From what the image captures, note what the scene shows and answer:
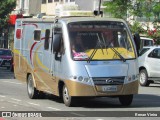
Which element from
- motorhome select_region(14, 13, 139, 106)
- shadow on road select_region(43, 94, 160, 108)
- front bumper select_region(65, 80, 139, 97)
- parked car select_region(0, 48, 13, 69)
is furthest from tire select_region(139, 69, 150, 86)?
parked car select_region(0, 48, 13, 69)

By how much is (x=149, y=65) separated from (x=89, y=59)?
1138 cm

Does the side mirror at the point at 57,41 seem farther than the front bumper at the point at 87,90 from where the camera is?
Yes

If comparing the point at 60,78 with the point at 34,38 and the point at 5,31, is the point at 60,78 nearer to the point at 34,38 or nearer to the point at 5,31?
the point at 34,38

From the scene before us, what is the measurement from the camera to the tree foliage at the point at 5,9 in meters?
65.8

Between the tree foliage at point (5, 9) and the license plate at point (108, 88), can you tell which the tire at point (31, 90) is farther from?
the tree foliage at point (5, 9)

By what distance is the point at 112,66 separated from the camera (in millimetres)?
17344

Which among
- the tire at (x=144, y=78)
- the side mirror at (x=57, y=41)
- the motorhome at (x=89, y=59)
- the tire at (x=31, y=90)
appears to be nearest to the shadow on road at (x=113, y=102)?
the motorhome at (x=89, y=59)

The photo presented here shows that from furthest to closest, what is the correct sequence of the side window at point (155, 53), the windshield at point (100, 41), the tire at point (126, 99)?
the side window at point (155, 53) < the tire at point (126, 99) < the windshield at point (100, 41)

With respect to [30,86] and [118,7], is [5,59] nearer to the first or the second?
[118,7]

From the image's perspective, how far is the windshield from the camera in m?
17.5

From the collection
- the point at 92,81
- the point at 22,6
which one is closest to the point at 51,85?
the point at 92,81

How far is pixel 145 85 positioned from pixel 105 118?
14.0m

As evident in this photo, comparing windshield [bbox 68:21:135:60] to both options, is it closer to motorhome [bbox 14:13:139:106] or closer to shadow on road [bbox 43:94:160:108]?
motorhome [bbox 14:13:139:106]

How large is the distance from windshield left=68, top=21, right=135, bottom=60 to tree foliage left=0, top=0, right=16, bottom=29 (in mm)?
48120
